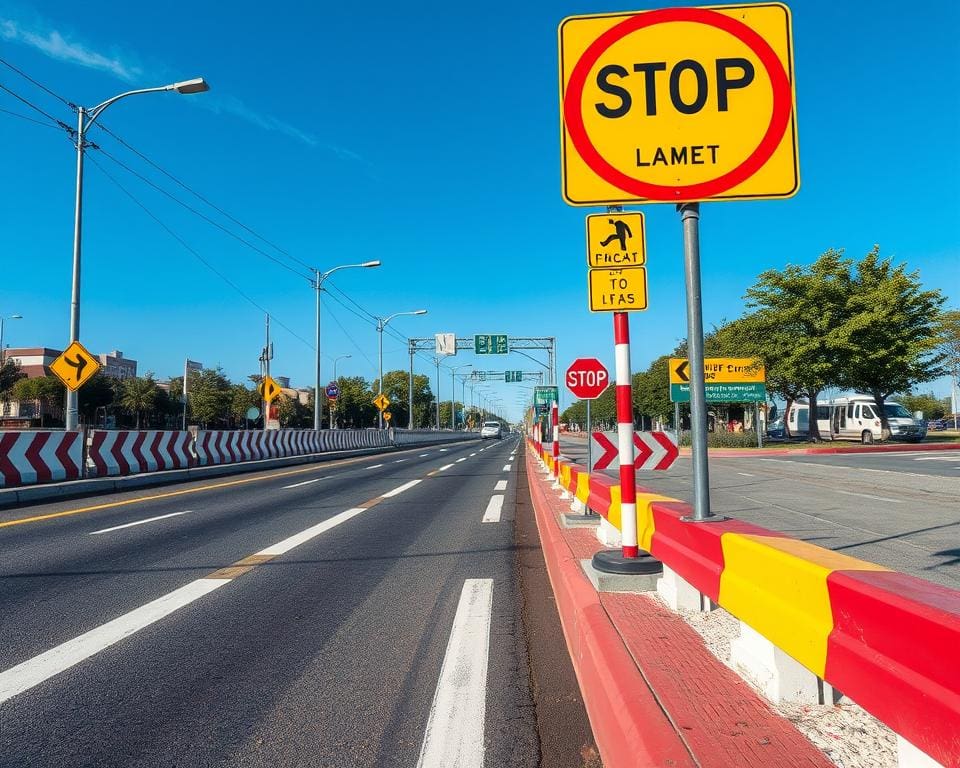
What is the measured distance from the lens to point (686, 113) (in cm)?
326

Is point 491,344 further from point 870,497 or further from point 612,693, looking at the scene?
point 612,693

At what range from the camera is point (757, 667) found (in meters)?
2.62

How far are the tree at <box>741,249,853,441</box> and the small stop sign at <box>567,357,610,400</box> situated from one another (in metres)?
25.5

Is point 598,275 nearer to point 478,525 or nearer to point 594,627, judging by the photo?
point 594,627

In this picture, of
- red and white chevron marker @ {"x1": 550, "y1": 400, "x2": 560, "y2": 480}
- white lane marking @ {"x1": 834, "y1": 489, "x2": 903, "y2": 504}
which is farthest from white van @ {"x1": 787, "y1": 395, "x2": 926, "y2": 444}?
white lane marking @ {"x1": 834, "y1": 489, "x2": 903, "y2": 504}

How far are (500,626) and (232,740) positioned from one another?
2.00m

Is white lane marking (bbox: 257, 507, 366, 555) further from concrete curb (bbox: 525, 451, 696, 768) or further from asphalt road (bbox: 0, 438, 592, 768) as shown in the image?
concrete curb (bbox: 525, 451, 696, 768)

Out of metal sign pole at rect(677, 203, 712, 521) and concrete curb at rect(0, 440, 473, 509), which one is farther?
concrete curb at rect(0, 440, 473, 509)

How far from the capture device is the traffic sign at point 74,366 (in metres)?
14.4

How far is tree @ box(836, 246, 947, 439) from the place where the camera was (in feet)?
108

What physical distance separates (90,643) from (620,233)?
14.1 feet

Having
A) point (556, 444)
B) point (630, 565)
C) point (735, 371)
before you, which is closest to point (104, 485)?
point (556, 444)

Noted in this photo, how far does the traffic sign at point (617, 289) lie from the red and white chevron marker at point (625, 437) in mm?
97

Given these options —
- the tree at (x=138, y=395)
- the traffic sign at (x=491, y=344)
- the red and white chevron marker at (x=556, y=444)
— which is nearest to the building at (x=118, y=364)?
the tree at (x=138, y=395)
